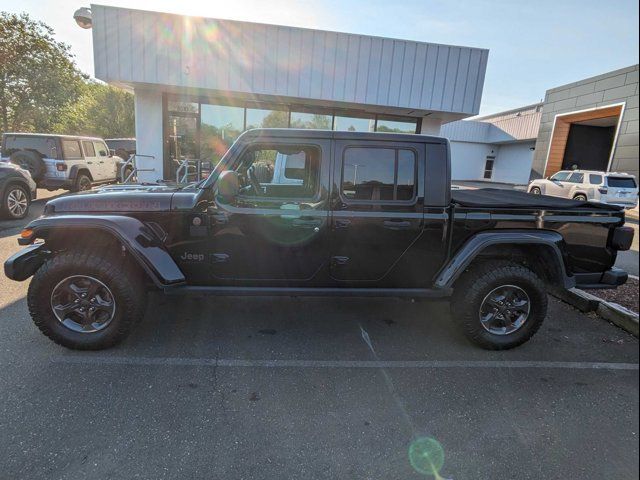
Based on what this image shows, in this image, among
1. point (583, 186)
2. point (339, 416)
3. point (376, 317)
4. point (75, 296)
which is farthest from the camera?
point (583, 186)

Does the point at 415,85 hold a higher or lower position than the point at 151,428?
higher

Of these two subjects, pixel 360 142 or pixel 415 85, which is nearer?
pixel 360 142

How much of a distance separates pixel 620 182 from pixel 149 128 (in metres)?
17.4

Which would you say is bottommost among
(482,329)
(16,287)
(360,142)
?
(16,287)

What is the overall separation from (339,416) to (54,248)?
2787 millimetres

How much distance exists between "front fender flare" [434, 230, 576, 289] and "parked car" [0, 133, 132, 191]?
10.8 meters

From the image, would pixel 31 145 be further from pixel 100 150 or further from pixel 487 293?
pixel 487 293

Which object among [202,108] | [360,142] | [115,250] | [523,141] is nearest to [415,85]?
[202,108]

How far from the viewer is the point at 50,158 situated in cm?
999

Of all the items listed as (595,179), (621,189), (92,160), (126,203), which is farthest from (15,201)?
(621,189)

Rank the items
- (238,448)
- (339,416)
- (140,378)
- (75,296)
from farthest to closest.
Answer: (75,296), (140,378), (339,416), (238,448)

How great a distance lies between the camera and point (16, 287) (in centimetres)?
443

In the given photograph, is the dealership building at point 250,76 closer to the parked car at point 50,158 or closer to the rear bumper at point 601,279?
the parked car at point 50,158

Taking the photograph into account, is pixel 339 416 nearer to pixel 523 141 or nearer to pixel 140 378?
Result: pixel 140 378
